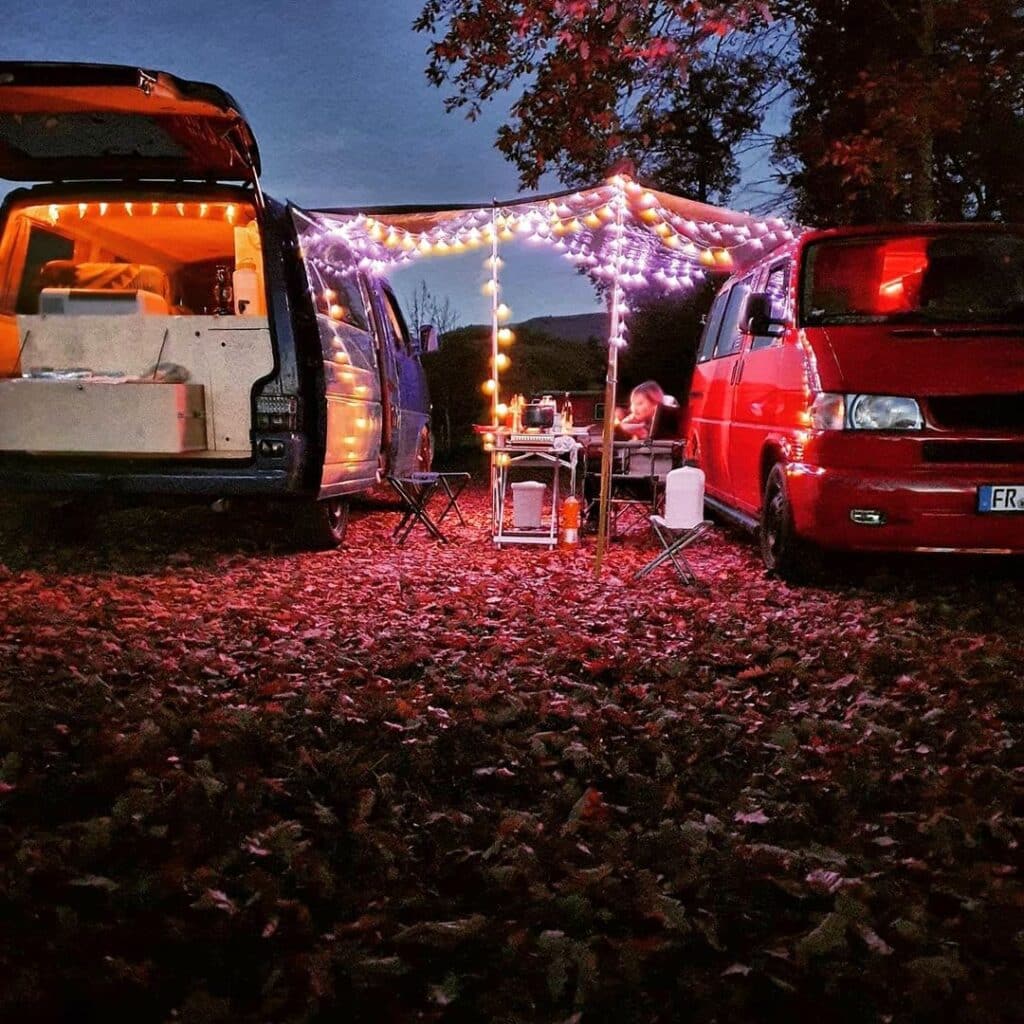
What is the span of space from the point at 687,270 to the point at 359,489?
4566mm

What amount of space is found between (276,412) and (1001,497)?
409 centimetres

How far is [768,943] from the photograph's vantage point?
2104 mm

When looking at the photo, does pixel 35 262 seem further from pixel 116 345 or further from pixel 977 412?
pixel 977 412

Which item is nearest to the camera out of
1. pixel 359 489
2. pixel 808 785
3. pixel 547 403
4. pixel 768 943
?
pixel 768 943

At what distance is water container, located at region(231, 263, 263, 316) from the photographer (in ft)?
19.9

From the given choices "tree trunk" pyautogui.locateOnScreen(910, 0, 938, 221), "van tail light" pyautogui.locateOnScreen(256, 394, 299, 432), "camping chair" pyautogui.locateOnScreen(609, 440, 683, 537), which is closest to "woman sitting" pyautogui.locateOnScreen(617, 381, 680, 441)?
"camping chair" pyautogui.locateOnScreen(609, 440, 683, 537)

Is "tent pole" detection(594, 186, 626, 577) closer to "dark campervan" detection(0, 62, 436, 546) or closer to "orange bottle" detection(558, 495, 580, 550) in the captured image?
"orange bottle" detection(558, 495, 580, 550)

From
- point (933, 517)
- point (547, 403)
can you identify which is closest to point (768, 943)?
point (933, 517)

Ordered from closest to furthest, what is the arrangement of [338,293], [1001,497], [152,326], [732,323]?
1. [1001,497]
2. [152,326]
3. [338,293]
4. [732,323]

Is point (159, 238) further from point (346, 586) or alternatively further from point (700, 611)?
point (700, 611)

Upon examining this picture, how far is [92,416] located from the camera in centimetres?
562

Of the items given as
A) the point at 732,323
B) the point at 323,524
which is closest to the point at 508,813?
the point at 323,524

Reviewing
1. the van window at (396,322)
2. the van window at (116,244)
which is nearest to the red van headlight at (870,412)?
the van window at (116,244)

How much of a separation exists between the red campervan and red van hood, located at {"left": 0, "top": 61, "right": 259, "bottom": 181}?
3382 mm
